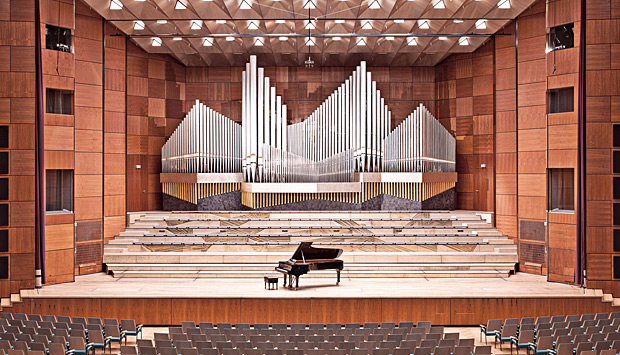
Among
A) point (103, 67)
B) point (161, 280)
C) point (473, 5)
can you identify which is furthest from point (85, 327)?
point (473, 5)

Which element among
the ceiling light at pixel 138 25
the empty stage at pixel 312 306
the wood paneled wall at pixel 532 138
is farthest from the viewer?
the ceiling light at pixel 138 25

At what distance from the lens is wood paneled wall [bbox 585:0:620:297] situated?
10039mm

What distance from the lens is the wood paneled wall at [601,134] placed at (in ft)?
32.9

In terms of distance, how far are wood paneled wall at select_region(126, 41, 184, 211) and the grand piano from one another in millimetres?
5071

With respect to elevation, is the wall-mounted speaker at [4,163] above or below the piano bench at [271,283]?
above

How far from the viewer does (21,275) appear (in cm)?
1012

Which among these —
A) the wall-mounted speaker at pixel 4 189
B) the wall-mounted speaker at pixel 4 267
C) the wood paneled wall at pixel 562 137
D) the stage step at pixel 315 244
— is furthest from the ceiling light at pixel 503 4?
the wall-mounted speaker at pixel 4 267

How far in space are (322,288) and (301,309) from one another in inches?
38.9

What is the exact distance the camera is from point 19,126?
10156 mm

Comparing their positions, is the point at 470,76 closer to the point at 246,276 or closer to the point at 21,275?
the point at 246,276

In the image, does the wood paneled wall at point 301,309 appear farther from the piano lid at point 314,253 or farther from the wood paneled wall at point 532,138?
the wood paneled wall at point 532,138

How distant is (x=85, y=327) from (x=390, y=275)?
5.51 metres

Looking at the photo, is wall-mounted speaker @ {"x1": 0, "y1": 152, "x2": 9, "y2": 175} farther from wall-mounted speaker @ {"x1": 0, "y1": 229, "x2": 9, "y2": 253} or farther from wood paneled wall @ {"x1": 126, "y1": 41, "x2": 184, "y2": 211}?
wood paneled wall @ {"x1": 126, "y1": 41, "x2": 184, "y2": 211}

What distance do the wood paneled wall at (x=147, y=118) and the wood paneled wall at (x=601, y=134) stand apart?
897 centimetres
